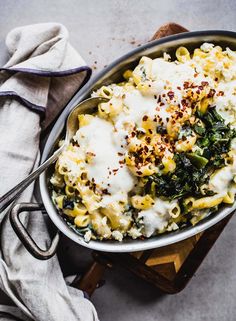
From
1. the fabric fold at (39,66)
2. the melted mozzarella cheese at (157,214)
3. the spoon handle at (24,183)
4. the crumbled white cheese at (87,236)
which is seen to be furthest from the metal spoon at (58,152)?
the melted mozzarella cheese at (157,214)

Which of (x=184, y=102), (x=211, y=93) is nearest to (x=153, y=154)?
(x=184, y=102)

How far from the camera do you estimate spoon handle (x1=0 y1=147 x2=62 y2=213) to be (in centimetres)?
194

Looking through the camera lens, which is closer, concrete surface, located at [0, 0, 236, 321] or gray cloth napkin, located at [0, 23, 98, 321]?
gray cloth napkin, located at [0, 23, 98, 321]

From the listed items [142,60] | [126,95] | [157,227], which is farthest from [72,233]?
[142,60]

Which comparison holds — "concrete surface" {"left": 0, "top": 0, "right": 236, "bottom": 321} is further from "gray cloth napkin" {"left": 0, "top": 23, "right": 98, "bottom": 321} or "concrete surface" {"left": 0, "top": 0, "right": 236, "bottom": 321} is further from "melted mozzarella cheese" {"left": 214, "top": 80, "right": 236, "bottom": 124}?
"melted mozzarella cheese" {"left": 214, "top": 80, "right": 236, "bottom": 124}

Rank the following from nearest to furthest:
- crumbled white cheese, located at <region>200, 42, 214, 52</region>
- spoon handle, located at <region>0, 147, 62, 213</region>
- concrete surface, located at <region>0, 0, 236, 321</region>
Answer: spoon handle, located at <region>0, 147, 62, 213</region>, crumbled white cheese, located at <region>200, 42, 214, 52</region>, concrete surface, located at <region>0, 0, 236, 321</region>

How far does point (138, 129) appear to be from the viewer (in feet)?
6.40

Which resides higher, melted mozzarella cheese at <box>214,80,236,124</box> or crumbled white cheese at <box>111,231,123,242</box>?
melted mozzarella cheese at <box>214,80,236,124</box>

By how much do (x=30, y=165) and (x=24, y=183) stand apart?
0.73 feet

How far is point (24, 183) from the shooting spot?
196 centimetres

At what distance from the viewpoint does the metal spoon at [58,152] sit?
6.38 feet

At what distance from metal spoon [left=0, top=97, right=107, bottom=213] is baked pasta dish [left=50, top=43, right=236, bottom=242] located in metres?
0.03

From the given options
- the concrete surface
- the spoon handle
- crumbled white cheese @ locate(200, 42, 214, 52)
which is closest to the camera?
the spoon handle

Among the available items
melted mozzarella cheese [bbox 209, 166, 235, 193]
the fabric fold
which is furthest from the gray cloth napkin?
melted mozzarella cheese [bbox 209, 166, 235, 193]
